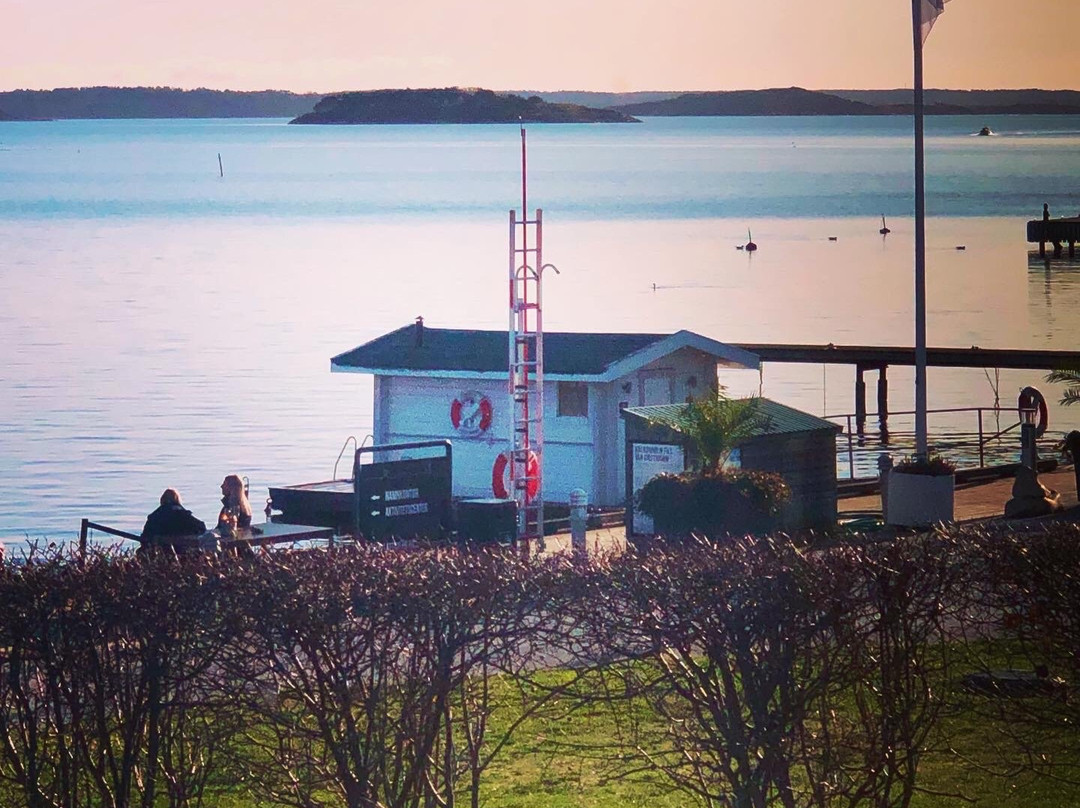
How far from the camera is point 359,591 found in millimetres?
7406

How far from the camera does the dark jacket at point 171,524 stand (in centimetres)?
1590

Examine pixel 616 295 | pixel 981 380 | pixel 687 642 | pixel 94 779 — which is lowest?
pixel 94 779

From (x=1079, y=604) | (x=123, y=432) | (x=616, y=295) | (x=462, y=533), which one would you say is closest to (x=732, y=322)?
(x=616, y=295)

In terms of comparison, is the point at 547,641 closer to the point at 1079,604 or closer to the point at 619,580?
the point at 619,580

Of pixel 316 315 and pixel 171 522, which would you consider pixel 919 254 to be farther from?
pixel 316 315

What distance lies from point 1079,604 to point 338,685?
3.14m

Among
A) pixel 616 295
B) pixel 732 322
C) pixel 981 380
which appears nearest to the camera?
pixel 981 380

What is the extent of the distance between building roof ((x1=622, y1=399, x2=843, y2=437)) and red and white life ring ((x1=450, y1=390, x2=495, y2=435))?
607 cm

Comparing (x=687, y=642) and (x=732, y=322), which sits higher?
(x=732, y=322)

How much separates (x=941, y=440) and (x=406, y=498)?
109 ft

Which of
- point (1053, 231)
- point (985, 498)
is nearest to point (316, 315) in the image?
point (1053, 231)

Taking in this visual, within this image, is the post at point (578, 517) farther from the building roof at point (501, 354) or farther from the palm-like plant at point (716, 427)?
the building roof at point (501, 354)

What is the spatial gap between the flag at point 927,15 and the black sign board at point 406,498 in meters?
7.60

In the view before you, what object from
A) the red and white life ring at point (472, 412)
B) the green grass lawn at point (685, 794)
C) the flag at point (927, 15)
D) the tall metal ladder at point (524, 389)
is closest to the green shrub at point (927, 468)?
the tall metal ladder at point (524, 389)
